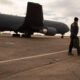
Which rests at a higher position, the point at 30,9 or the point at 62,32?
the point at 30,9

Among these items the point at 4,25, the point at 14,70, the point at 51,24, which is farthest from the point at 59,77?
the point at 51,24

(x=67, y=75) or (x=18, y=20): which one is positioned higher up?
(x=18, y=20)

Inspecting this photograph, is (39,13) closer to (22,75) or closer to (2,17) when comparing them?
(2,17)

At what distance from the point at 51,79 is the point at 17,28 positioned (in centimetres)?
3200

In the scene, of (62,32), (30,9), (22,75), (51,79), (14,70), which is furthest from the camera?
(62,32)

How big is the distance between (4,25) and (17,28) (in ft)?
6.75

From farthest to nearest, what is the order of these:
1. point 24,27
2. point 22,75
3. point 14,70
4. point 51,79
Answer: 1. point 24,27
2. point 14,70
3. point 22,75
4. point 51,79

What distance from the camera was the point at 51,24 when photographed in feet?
146

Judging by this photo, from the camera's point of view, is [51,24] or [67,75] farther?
[51,24]

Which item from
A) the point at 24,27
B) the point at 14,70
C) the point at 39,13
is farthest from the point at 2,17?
the point at 14,70

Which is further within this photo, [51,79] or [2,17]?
[2,17]

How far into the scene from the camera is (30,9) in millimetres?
35188

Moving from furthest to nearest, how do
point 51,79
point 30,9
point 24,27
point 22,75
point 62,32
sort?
1. point 62,32
2. point 24,27
3. point 30,9
4. point 22,75
5. point 51,79

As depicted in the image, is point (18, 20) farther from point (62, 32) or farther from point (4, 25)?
point (62, 32)
